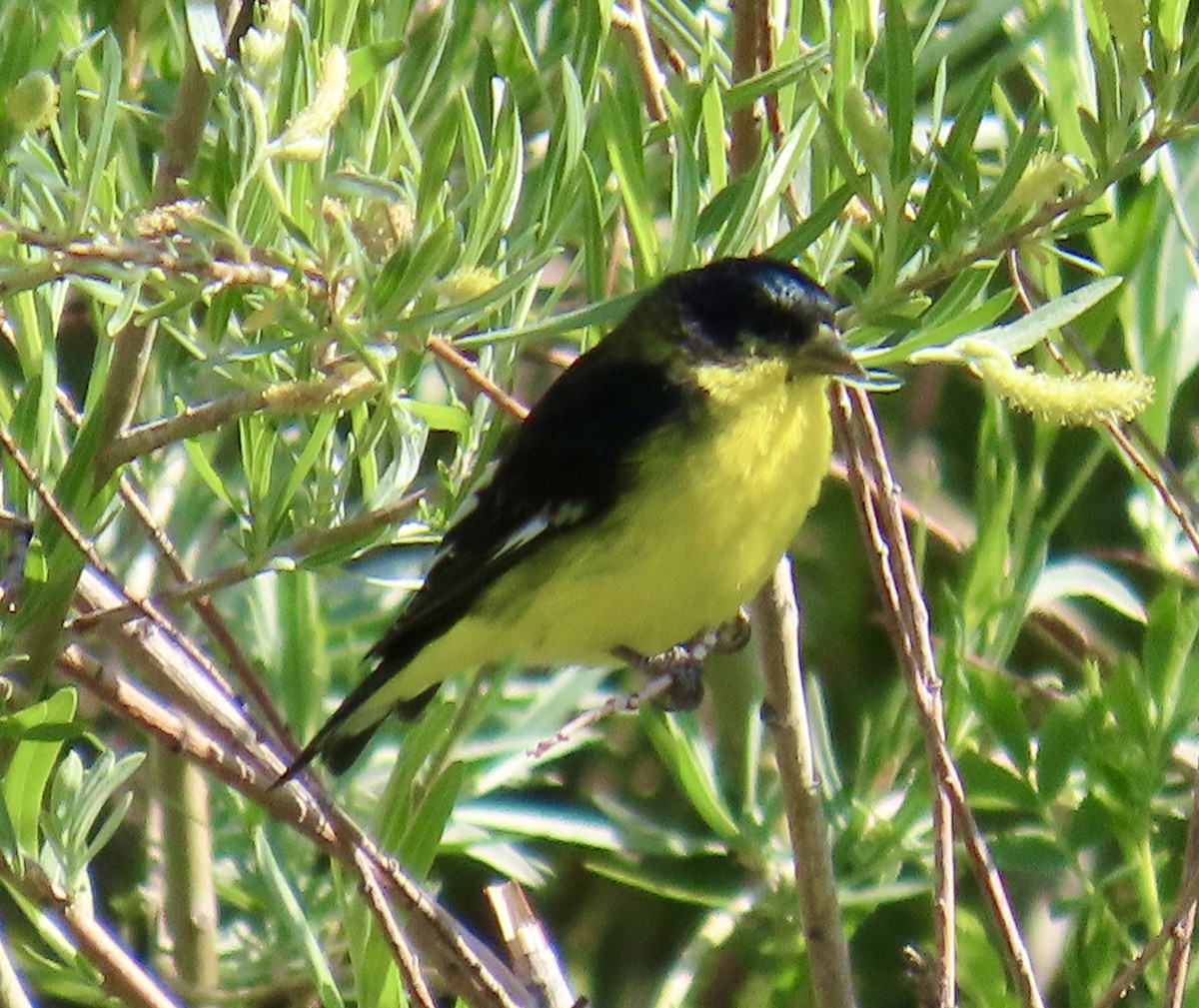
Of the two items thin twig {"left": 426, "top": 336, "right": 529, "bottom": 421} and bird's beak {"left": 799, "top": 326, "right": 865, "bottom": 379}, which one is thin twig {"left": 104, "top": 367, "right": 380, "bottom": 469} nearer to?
thin twig {"left": 426, "top": 336, "right": 529, "bottom": 421}

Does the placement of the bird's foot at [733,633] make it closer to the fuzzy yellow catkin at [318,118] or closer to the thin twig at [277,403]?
the thin twig at [277,403]

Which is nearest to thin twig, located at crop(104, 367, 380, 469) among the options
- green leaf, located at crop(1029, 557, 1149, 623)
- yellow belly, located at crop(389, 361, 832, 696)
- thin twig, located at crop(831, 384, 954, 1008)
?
thin twig, located at crop(831, 384, 954, 1008)

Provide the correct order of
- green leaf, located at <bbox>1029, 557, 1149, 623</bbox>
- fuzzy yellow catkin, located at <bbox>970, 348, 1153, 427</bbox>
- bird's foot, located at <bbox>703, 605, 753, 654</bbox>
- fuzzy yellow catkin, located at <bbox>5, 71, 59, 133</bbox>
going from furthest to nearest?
bird's foot, located at <bbox>703, 605, 753, 654</bbox>
green leaf, located at <bbox>1029, 557, 1149, 623</bbox>
fuzzy yellow catkin, located at <bbox>970, 348, 1153, 427</bbox>
fuzzy yellow catkin, located at <bbox>5, 71, 59, 133</bbox>

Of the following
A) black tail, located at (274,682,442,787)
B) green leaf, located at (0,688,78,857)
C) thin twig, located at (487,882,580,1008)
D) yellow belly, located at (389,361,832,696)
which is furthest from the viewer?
yellow belly, located at (389,361,832,696)

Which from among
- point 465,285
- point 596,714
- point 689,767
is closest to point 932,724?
point 596,714

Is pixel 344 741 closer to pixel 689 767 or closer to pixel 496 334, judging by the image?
pixel 689 767

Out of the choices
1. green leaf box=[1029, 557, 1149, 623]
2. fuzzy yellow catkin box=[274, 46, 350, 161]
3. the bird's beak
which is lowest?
green leaf box=[1029, 557, 1149, 623]

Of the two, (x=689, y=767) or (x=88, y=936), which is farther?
(x=689, y=767)

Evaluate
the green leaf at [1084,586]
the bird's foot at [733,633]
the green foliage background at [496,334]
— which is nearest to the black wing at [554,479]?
the green foliage background at [496,334]
